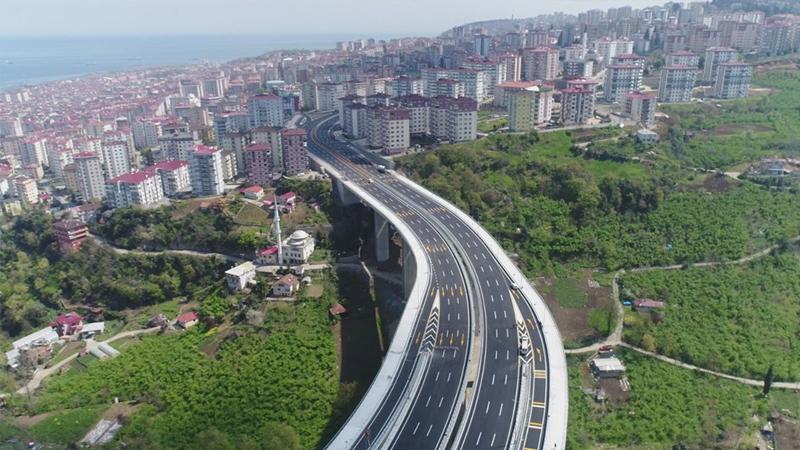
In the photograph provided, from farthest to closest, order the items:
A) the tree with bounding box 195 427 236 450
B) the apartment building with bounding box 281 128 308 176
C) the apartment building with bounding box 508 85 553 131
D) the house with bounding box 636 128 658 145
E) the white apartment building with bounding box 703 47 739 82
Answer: the white apartment building with bounding box 703 47 739 82
the apartment building with bounding box 508 85 553 131
the house with bounding box 636 128 658 145
the apartment building with bounding box 281 128 308 176
the tree with bounding box 195 427 236 450

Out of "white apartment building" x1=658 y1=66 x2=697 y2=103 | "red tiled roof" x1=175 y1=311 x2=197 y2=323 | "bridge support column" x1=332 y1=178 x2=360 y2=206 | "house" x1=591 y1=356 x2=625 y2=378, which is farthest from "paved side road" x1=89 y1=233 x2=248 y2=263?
"white apartment building" x1=658 y1=66 x2=697 y2=103

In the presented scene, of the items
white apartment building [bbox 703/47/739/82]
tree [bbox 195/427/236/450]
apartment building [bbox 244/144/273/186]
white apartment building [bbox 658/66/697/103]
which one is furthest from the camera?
white apartment building [bbox 703/47/739/82]

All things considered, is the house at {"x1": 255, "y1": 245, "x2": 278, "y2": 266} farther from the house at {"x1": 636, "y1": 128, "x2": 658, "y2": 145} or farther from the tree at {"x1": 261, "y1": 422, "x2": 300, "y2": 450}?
the house at {"x1": 636, "y1": 128, "x2": 658, "y2": 145}

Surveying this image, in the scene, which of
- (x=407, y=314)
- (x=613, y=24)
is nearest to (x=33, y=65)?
(x=613, y=24)

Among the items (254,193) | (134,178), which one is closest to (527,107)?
(254,193)

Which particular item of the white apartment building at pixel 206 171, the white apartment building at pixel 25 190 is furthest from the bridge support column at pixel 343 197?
the white apartment building at pixel 25 190

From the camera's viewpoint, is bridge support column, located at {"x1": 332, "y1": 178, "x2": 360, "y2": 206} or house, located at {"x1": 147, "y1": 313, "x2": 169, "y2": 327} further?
bridge support column, located at {"x1": 332, "y1": 178, "x2": 360, "y2": 206}

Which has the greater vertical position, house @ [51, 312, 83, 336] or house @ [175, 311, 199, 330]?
house @ [175, 311, 199, 330]
